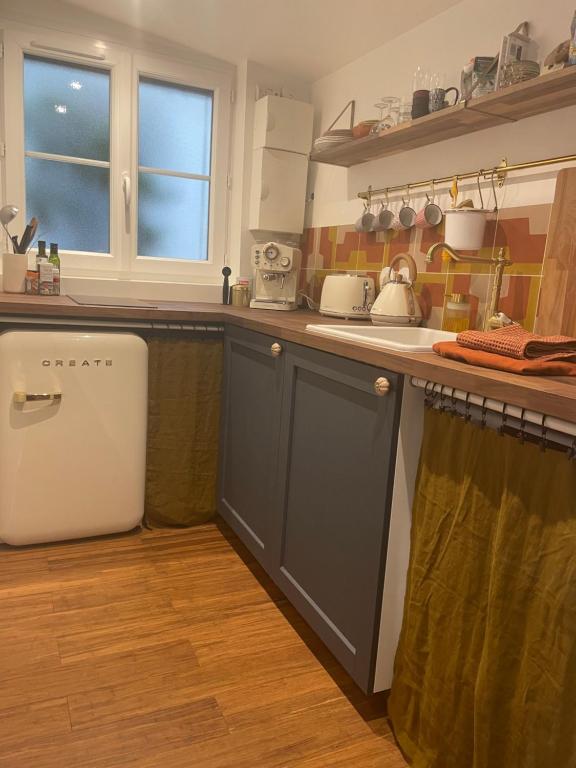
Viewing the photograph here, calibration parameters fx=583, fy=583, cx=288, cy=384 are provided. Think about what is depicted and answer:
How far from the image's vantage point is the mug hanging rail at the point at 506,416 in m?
0.94

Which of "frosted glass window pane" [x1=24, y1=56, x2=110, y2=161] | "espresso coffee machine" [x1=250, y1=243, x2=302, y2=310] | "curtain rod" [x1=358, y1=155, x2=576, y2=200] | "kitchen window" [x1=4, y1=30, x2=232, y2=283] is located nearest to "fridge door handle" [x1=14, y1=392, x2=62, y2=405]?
"kitchen window" [x1=4, y1=30, x2=232, y2=283]

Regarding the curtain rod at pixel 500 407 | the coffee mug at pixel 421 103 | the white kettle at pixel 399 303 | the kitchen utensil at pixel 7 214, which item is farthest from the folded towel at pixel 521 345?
the kitchen utensil at pixel 7 214

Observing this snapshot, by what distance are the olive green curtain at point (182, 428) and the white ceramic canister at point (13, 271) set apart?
0.64m

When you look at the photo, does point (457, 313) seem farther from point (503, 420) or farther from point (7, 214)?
point (7, 214)

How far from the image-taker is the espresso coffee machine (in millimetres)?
2551

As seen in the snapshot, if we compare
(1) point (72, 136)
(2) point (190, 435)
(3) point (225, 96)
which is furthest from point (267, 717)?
(3) point (225, 96)

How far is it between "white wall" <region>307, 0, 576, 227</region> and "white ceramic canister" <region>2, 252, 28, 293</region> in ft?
4.43

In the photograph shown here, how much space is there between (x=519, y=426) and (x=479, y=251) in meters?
0.97

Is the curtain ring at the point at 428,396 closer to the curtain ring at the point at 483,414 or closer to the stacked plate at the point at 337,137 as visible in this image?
the curtain ring at the point at 483,414

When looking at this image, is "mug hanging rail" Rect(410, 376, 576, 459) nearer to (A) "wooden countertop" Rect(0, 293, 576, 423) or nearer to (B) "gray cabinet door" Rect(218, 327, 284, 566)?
(A) "wooden countertop" Rect(0, 293, 576, 423)

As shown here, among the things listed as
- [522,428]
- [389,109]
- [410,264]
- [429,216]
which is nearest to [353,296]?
[410,264]

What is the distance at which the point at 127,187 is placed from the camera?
9.17 feet

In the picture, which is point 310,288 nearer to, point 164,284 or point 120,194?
point 164,284

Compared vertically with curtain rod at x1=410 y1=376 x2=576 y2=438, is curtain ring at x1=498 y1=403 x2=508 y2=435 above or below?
below
